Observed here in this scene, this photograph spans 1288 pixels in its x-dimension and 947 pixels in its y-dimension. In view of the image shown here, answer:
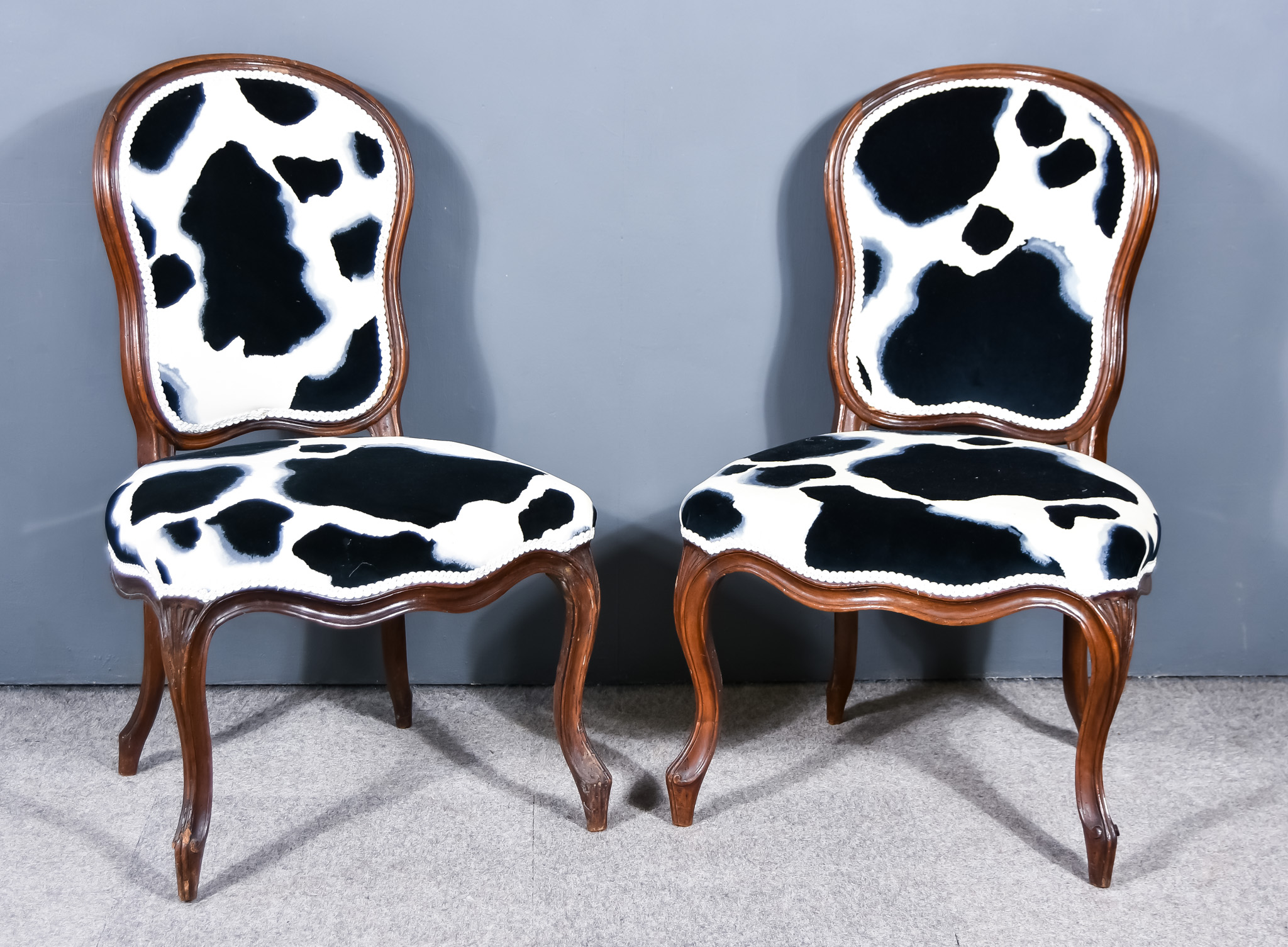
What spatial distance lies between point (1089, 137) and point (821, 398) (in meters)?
0.55

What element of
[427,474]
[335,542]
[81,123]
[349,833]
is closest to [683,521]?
[427,474]

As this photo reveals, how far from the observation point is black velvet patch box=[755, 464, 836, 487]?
125cm

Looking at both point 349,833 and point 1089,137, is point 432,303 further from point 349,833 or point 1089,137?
point 1089,137

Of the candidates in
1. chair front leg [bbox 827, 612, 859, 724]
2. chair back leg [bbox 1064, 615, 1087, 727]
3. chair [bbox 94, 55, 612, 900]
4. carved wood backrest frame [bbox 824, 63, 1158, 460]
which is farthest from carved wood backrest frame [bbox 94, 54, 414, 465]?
chair back leg [bbox 1064, 615, 1087, 727]

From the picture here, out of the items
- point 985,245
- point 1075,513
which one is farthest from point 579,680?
point 985,245

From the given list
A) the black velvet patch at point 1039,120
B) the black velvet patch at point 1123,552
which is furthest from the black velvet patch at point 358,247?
the black velvet patch at point 1123,552

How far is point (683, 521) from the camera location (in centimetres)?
132

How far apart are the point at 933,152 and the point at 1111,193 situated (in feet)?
0.82

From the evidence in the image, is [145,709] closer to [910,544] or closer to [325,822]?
[325,822]

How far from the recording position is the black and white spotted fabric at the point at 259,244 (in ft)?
4.53

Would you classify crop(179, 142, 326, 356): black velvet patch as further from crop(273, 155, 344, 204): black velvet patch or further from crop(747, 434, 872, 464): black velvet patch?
crop(747, 434, 872, 464): black velvet patch

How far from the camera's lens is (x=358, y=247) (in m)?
1.49

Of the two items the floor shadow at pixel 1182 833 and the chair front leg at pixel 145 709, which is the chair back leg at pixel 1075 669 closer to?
the floor shadow at pixel 1182 833

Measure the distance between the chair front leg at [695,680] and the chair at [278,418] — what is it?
0.34 feet
